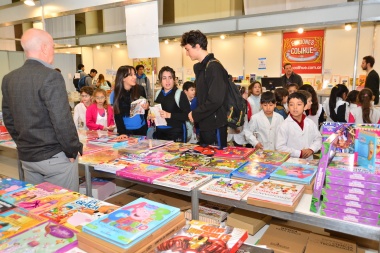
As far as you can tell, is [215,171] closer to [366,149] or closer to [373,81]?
[366,149]

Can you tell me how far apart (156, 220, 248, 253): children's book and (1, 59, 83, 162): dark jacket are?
3.74ft

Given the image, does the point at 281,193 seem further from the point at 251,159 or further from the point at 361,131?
the point at 251,159

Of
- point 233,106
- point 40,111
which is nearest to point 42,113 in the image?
point 40,111

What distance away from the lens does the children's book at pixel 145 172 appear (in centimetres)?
204

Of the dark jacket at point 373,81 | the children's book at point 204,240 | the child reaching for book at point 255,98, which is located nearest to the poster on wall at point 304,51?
the dark jacket at point 373,81

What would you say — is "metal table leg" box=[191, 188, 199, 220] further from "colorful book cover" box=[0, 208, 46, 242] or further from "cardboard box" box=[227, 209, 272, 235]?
"colorful book cover" box=[0, 208, 46, 242]

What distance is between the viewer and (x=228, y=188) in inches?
72.2

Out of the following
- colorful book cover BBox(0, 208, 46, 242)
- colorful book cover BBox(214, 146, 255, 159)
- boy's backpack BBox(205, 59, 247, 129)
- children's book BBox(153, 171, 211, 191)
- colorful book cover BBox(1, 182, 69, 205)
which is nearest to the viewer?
colorful book cover BBox(0, 208, 46, 242)

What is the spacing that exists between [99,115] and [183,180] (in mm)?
2542

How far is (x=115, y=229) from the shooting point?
3.82 ft

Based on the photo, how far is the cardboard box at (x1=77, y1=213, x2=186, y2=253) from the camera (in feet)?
3.59

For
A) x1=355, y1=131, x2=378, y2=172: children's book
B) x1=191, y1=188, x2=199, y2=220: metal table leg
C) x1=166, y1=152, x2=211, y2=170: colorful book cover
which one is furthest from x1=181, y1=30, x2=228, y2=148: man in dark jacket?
x1=355, y1=131, x2=378, y2=172: children's book

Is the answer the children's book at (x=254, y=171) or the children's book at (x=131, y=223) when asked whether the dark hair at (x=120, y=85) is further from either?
the children's book at (x=131, y=223)

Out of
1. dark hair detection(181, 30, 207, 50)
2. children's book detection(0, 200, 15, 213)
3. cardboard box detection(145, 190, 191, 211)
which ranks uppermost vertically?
dark hair detection(181, 30, 207, 50)
